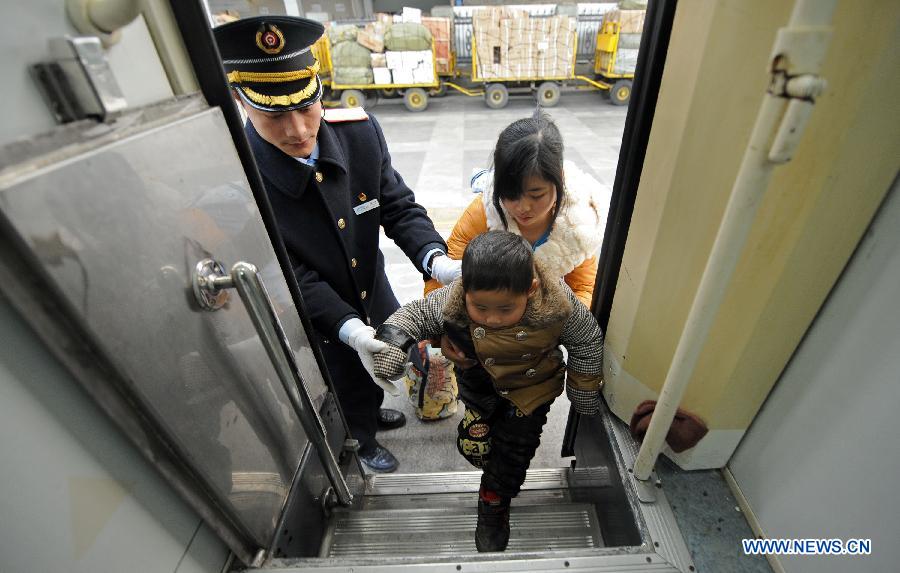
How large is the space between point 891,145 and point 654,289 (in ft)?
1.59

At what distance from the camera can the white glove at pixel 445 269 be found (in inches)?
60.0

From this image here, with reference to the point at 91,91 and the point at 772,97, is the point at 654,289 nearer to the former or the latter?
the point at 772,97

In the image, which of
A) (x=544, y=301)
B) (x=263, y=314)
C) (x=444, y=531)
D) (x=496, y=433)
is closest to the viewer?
(x=263, y=314)

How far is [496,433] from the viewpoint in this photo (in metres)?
1.45

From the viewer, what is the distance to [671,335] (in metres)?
→ 1.07

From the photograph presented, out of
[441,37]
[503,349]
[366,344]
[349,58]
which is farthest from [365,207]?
[441,37]

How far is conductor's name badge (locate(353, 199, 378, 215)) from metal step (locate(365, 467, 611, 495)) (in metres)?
1.10

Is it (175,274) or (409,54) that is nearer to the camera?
(175,274)

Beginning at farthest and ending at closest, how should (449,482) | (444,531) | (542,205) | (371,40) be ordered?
(371,40) < (449,482) < (444,531) < (542,205)

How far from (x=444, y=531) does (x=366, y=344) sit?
0.80 metres

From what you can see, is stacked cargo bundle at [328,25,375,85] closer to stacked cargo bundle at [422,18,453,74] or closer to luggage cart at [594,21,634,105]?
stacked cargo bundle at [422,18,453,74]

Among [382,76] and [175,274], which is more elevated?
[175,274]

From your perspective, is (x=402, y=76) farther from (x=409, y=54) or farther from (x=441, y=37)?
(x=441, y=37)

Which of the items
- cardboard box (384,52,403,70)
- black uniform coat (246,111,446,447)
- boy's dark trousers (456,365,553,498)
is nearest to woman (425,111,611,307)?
black uniform coat (246,111,446,447)
